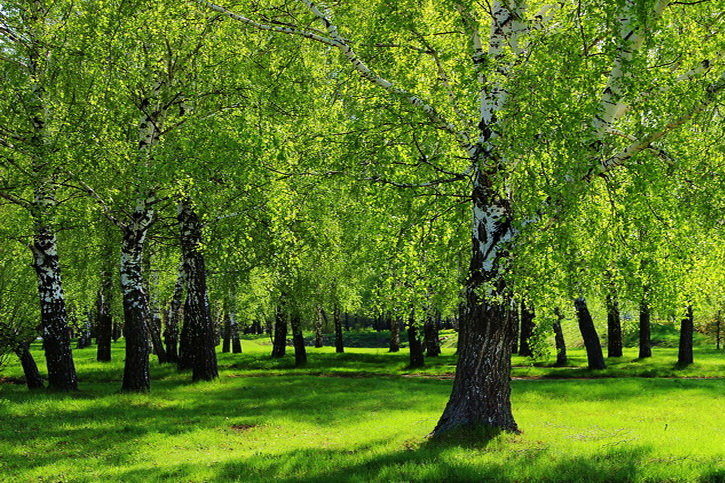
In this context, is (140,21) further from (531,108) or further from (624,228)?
(624,228)

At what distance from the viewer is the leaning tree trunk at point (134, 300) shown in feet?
62.1

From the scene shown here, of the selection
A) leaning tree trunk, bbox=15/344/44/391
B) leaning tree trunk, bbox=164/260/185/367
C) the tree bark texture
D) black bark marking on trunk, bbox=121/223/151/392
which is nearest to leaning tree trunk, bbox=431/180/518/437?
black bark marking on trunk, bbox=121/223/151/392

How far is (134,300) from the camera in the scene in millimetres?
18969

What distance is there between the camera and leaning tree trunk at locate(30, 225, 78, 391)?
722 inches

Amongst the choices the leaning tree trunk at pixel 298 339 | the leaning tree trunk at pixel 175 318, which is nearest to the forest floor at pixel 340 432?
the leaning tree trunk at pixel 175 318

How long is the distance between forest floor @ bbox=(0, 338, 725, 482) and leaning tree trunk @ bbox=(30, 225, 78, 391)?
908 mm

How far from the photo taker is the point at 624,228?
1071 cm

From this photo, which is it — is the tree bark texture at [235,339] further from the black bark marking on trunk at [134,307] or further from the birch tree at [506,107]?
the birch tree at [506,107]

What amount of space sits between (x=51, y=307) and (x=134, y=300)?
8.43ft

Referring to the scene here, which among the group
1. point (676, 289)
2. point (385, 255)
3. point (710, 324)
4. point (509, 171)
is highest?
point (509, 171)

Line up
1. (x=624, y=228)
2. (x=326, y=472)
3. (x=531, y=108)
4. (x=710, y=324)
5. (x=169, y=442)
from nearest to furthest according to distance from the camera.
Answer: (x=531, y=108) < (x=326, y=472) < (x=624, y=228) < (x=169, y=442) < (x=710, y=324)

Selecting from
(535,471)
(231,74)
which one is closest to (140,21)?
(231,74)

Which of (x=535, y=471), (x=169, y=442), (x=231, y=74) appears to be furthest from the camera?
(x=231, y=74)

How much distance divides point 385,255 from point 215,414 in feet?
28.0
